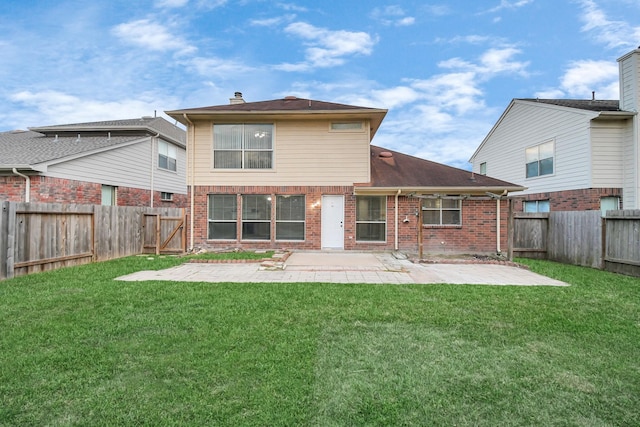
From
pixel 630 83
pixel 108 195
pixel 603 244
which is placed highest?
pixel 630 83

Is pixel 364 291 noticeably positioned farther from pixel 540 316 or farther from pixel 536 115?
pixel 536 115

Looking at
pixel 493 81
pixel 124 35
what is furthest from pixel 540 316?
pixel 124 35

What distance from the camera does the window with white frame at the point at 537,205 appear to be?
14.4 metres

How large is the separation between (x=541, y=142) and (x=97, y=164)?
19461 mm

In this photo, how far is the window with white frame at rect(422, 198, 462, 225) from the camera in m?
12.5

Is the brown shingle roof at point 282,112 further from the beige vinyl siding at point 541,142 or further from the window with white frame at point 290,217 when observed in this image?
the beige vinyl siding at point 541,142

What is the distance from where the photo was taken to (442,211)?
40.9 feet

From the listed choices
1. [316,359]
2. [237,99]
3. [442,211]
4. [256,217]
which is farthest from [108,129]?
[316,359]

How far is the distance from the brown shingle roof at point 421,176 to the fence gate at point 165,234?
7.01 metres

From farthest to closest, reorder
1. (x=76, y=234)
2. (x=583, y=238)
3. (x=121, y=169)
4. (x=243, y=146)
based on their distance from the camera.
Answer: (x=121, y=169) → (x=243, y=146) → (x=583, y=238) → (x=76, y=234)

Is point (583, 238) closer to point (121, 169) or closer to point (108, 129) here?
point (121, 169)

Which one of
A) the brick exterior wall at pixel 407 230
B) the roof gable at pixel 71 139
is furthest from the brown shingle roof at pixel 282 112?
the roof gable at pixel 71 139

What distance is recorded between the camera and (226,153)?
12.9m

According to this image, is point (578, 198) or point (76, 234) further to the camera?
point (578, 198)
